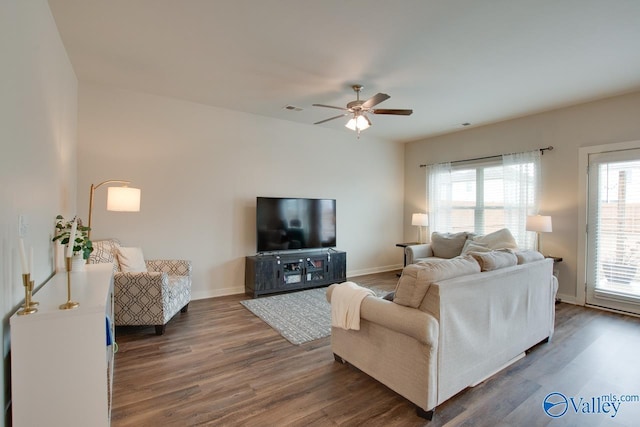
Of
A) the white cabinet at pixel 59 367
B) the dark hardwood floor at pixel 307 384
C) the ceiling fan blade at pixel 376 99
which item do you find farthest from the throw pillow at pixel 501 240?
the white cabinet at pixel 59 367

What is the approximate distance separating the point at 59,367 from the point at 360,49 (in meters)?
3.17

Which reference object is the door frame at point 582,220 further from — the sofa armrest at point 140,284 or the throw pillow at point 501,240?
the sofa armrest at point 140,284

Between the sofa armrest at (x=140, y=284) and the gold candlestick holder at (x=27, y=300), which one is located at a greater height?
the gold candlestick holder at (x=27, y=300)

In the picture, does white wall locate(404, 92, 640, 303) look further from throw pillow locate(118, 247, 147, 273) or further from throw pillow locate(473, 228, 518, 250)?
throw pillow locate(118, 247, 147, 273)

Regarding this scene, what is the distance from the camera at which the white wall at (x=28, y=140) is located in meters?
1.56

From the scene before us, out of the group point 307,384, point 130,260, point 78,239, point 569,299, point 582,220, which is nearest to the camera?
point 307,384

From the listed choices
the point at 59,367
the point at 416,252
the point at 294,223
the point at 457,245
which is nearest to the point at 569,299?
the point at 457,245

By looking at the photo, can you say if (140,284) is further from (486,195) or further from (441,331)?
(486,195)

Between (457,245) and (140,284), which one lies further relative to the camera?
(457,245)

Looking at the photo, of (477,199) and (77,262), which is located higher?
(477,199)

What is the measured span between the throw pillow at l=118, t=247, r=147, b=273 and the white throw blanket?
245 cm

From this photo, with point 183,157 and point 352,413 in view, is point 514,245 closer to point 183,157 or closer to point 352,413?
point 352,413

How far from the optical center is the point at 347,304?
2.50 metres

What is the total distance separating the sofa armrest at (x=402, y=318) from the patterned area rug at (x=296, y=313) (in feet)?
3.87
